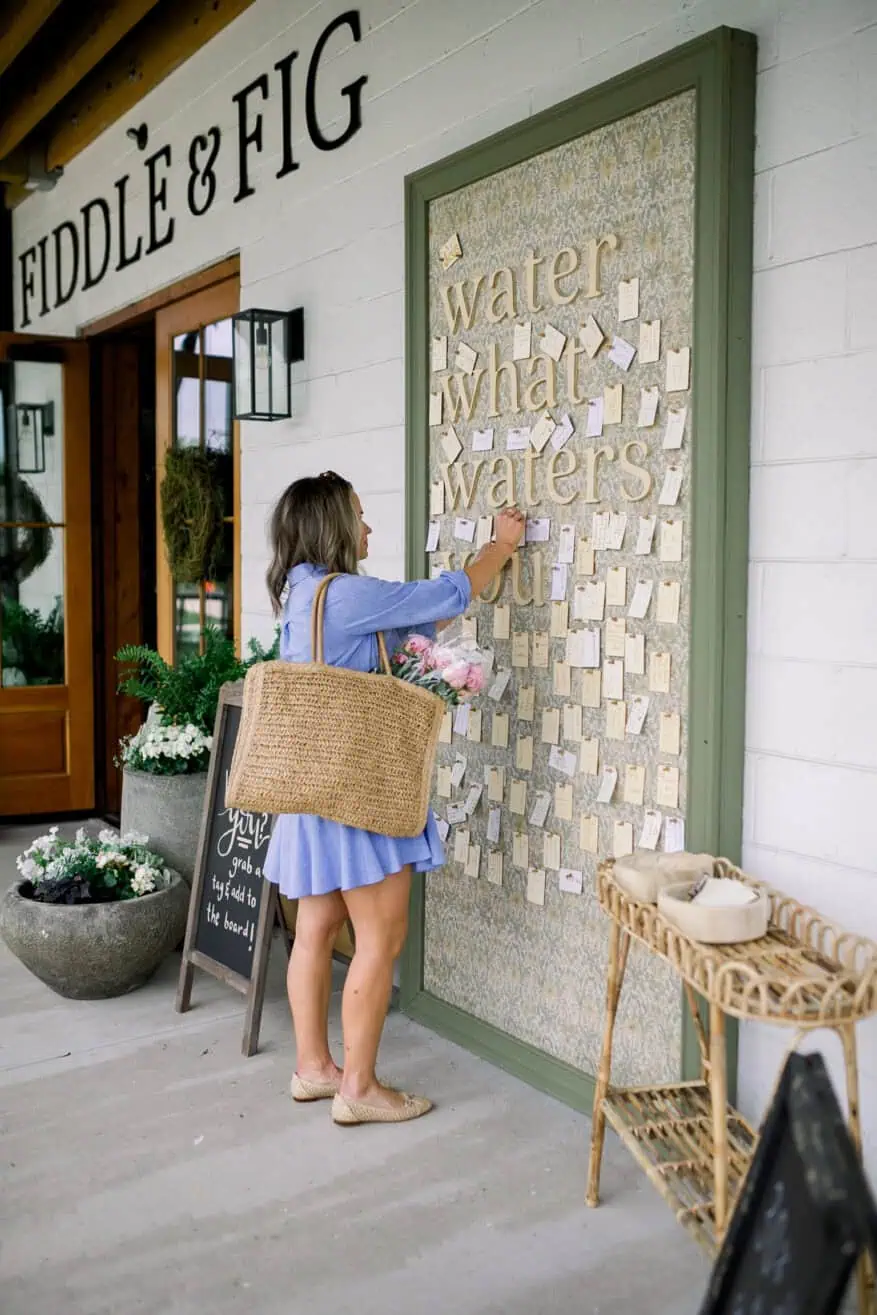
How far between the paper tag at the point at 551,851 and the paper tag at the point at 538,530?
2.38 ft

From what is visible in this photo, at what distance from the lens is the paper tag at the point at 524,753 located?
3035 millimetres

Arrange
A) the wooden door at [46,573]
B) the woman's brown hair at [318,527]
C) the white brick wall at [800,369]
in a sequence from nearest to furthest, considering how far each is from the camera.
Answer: the white brick wall at [800,369]
the woman's brown hair at [318,527]
the wooden door at [46,573]

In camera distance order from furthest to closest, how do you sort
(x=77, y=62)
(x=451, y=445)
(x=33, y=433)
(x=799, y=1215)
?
(x=33, y=433) → (x=77, y=62) → (x=451, y=445) → (x=799, y=1215)

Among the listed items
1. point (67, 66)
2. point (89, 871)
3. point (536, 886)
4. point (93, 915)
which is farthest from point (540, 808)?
point (67, 66)

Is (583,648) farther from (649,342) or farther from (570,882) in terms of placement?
(649,342)

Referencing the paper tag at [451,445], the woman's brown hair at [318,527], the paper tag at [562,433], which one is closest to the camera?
the woman's brown hair at [318,527]

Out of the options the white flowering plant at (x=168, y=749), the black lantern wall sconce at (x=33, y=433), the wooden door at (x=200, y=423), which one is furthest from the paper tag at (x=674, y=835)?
the black lantern wall sconce at (x=33, y=433)

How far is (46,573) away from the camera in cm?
592

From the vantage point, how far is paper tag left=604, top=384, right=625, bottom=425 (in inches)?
107

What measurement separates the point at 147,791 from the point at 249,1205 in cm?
176

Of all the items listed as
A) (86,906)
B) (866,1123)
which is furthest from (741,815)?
(86,906)

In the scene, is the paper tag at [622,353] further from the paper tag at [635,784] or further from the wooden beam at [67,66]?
the wooden beam at [67,66]

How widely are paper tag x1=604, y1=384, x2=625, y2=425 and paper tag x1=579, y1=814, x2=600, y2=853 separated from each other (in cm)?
93

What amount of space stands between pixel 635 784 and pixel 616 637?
338mm
